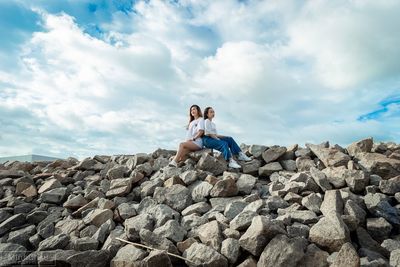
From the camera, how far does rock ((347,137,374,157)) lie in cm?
891

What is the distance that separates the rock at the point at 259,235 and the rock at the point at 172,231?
1.16m

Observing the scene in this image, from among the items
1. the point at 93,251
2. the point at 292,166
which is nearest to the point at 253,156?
the point at 292,166

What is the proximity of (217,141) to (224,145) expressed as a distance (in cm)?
24

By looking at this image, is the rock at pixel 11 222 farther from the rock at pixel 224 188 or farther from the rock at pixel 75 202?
the rock at pixel 224 188

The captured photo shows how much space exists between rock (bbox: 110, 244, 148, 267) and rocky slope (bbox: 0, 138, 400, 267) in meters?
0.02

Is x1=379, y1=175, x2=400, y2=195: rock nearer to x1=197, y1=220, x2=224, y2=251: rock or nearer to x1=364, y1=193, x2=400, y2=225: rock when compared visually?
x1=364, y1=193, x2=400, y2=225: rock

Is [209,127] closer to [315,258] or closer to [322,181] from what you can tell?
[322,181]

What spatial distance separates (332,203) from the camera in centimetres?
615

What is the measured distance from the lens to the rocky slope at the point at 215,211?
208 inches

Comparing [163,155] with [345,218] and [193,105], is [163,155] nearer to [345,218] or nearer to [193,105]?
[193,105]

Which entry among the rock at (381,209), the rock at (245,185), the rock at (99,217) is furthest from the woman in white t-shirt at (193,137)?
the rock at (381,209)

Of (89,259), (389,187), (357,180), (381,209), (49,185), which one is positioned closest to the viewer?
(89,259)

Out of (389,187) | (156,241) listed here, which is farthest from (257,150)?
(156,241)

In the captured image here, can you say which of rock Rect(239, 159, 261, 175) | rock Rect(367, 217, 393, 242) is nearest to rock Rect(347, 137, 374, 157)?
rock Rect(239, 159, 261, 175)
